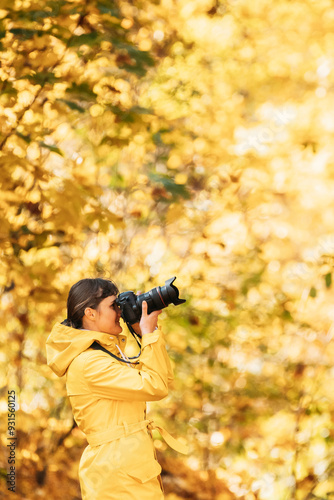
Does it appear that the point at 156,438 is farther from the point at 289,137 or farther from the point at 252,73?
the point at 252,73

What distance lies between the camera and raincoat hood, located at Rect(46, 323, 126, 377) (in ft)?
5.00

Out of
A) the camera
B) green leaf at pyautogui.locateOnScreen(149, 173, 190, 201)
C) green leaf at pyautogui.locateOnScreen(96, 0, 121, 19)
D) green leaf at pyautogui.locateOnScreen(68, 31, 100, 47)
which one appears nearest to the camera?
the camera

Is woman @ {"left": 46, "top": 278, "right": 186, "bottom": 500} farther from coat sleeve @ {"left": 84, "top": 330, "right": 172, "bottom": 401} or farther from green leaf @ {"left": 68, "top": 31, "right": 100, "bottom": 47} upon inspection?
green leaf @ {"left": 68, "top": 31, "right": 100, "bottom": 47}

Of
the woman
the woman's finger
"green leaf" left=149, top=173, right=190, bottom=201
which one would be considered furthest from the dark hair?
"green leaf" left=149, top=173, right=190, bottom=201

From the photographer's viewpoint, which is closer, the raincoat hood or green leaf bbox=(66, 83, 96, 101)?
the raincoat hood

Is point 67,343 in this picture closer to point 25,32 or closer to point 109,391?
point 109,391

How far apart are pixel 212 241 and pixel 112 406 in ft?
6.85

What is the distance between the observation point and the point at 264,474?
333cm

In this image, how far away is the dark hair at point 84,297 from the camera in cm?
158

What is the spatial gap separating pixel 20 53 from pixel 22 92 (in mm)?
500

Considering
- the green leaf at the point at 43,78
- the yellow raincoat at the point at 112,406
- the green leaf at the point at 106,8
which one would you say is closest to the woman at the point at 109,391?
the yellow raincoat at the point at 112,406

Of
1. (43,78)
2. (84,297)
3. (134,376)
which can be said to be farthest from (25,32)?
(134,376)

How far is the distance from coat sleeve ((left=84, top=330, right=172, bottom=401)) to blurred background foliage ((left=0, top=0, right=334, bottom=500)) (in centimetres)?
154

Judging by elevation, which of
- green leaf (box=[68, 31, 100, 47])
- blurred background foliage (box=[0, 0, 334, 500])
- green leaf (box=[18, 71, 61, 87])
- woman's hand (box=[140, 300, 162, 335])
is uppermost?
green leaf (box=[68, 31, 100, 47])
